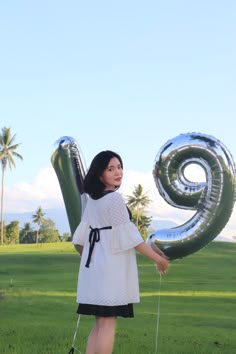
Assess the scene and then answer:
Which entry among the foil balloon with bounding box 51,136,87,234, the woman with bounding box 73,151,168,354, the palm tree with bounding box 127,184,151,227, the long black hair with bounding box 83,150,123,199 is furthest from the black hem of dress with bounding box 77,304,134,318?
the palm tree with bounding box 127,184,151,227

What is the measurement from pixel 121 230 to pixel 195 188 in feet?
3.02

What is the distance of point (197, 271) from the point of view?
2077 centimetres

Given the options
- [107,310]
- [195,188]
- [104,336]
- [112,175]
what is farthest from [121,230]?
[195,188]

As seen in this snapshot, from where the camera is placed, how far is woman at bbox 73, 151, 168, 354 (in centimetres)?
415

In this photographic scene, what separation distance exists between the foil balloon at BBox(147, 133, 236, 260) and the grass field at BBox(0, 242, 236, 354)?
7.11ft

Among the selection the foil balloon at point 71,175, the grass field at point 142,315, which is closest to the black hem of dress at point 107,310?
the foil balloon at point 71,175

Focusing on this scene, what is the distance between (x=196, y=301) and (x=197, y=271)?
844 cm

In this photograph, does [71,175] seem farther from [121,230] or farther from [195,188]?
[121,230]

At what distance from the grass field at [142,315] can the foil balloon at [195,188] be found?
2168mm

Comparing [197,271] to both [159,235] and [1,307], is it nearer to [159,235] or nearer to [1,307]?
[1,307]

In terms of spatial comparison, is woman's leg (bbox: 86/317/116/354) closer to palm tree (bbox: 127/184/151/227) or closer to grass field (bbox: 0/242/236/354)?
grass field (bbox: 0/242/236/354)

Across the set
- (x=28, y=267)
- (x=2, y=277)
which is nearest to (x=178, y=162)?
(x=2, y=277)

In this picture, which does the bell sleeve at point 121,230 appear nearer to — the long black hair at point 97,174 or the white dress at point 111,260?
the white dress at point 111,260

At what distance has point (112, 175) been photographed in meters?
4.35
